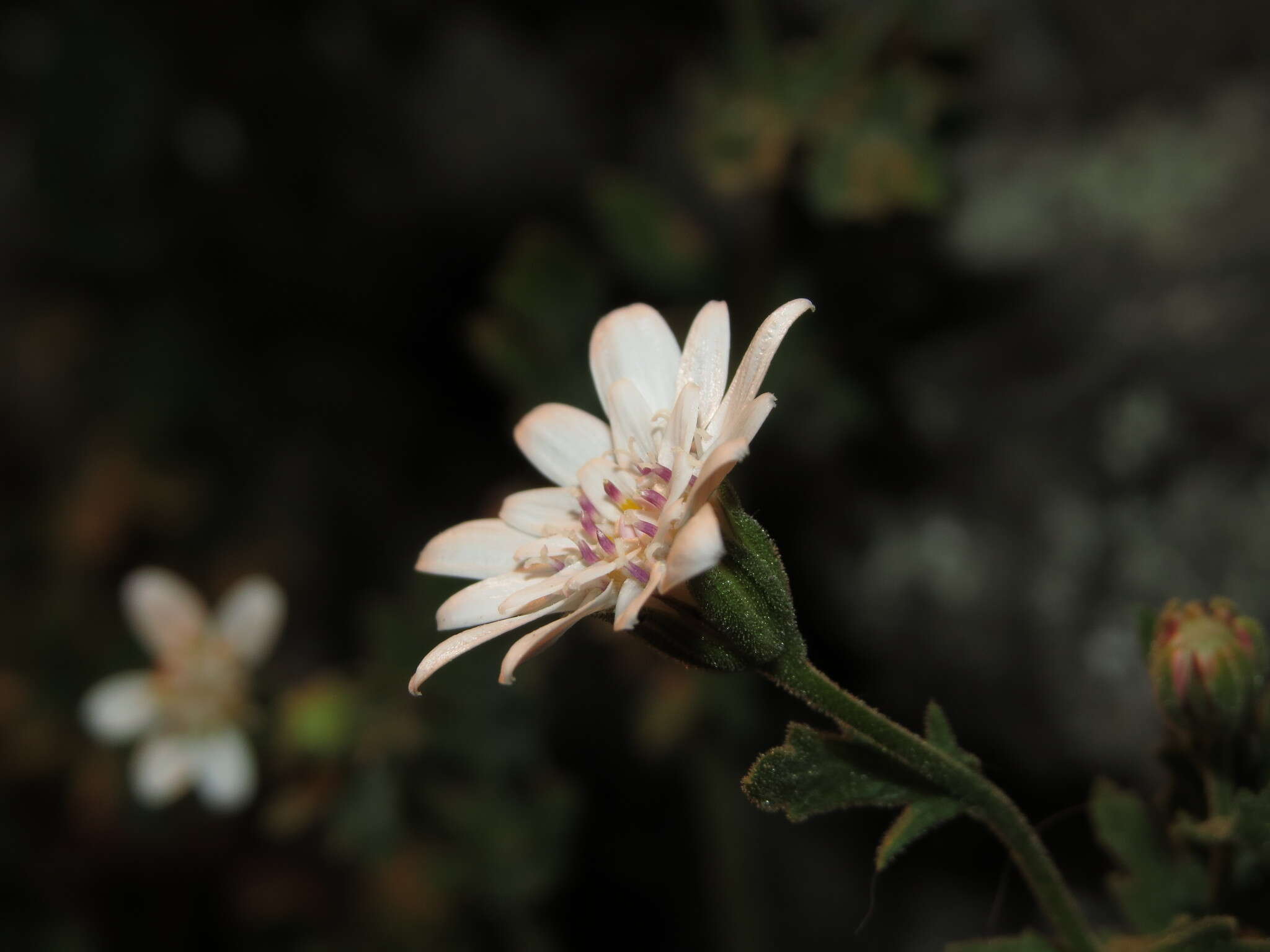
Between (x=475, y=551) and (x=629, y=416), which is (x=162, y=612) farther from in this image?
(x=629, y=416)

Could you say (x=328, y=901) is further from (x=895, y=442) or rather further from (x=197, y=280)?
(x=895, y=442)

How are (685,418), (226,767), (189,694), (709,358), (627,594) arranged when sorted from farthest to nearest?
1. (189,694)
2. (226,767)
3. (709,358)
4. (685,418)
5. (627,594)

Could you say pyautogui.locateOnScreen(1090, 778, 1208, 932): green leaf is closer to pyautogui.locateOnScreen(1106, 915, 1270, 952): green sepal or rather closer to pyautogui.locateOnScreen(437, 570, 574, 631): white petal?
pyautogui.locateOnScreen(1106, 915, 1270, 952): green sepal

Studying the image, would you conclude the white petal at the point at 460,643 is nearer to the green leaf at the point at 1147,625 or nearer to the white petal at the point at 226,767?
the green leaf at the point at 1147,625

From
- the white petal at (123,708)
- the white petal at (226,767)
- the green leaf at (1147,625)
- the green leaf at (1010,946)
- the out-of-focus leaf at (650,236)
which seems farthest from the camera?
the white petal at (123,708)

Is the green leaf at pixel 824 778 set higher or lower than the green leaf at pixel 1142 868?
higher

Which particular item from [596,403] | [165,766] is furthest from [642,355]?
[165,766]

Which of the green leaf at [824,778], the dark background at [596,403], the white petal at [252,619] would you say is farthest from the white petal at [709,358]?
the white petal at [252,619]

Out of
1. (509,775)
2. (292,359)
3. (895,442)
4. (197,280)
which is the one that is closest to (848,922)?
(509,775)
